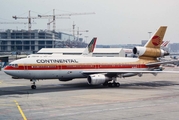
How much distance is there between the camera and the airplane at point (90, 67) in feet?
133

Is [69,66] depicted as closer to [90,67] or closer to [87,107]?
[90,67]

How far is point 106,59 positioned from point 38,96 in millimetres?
16041

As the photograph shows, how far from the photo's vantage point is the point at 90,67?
149 ft

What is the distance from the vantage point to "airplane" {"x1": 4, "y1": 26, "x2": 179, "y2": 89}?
40531mm

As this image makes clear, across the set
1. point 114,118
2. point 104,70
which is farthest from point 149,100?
point 104,70

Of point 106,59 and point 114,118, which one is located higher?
point 106,59

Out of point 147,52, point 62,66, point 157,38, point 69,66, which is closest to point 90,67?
point 69,66

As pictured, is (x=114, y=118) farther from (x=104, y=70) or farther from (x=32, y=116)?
(x=104, y=70)

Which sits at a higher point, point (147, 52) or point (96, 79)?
point (147, 52)

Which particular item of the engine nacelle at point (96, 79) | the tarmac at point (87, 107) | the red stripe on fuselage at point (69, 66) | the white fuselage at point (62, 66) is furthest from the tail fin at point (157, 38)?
the tarmac at point (87, 107)

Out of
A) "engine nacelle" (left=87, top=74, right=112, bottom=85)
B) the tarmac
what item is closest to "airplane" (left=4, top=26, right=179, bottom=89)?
"engine nacelle" (left=87, top=74, right=112, bottom=85)

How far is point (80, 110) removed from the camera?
1010 inches

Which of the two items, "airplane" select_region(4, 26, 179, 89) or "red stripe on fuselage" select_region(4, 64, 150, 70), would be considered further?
"airplane" select_region(4, 26, 179, 89)

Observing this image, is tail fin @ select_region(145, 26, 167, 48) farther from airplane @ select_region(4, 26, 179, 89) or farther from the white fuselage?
the white fuselage
